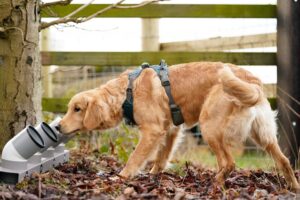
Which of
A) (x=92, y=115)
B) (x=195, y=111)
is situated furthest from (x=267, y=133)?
(x=92, y=115)

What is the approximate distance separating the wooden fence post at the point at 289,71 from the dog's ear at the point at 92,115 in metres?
2.40

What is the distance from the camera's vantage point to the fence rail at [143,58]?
660 cm

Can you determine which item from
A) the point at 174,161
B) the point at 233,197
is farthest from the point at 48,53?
the point at 233,197

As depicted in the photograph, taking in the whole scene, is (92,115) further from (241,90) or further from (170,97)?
(241,90)

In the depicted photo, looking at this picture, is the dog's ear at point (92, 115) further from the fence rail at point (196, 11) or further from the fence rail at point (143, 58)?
the fence rail at point (196, 11)

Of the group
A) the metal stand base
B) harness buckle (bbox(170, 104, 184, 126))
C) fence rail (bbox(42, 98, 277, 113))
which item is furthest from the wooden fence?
the metal stand base

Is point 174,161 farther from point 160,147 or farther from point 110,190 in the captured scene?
point 110,190

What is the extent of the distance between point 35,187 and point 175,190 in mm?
922

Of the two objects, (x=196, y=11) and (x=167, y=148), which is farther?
(x=196, y=11)

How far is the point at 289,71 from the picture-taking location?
6.56 m

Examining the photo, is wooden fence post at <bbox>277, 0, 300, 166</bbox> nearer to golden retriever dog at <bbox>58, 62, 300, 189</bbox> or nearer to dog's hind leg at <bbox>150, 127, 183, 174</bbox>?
dog's hind leg at <bbox>150, 127, 183, 174</bbox>

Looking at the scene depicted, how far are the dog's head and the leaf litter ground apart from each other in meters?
0.32

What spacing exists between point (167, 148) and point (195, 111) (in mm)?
619

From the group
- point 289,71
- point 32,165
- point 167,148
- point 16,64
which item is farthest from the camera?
point 289,71
